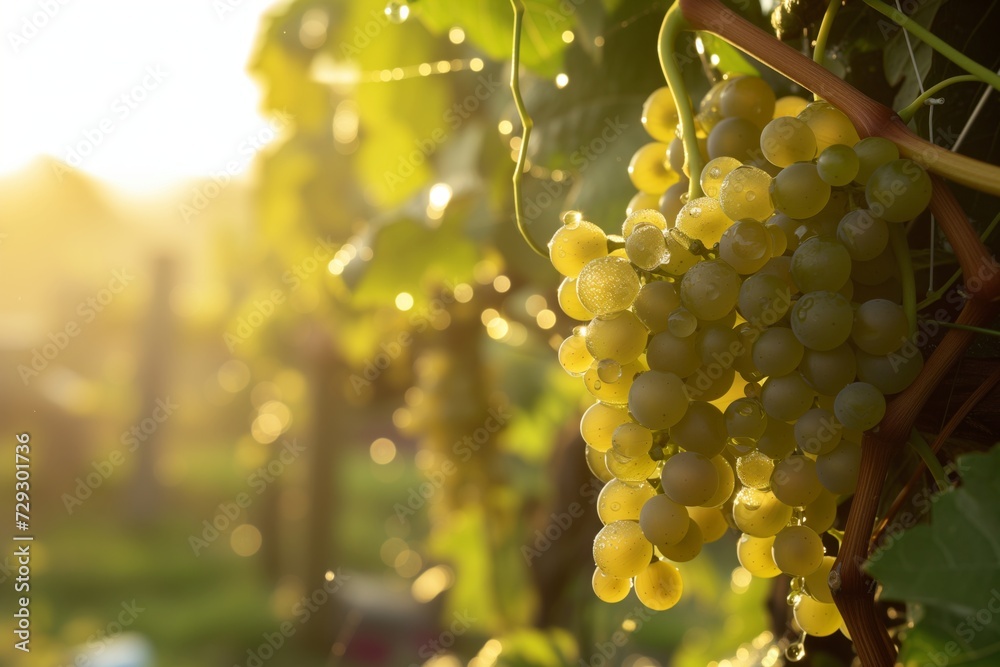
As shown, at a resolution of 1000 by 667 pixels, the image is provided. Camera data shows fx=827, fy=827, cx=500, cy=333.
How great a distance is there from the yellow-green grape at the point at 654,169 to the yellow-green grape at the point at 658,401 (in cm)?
14

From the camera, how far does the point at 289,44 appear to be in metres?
1.38

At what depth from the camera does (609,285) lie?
35 cm

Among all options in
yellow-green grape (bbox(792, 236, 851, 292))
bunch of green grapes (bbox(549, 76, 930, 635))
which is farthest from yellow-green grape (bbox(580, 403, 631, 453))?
yellow-green grape (bbox(792, 236, 851, 292))

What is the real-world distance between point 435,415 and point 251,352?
3.53 feet

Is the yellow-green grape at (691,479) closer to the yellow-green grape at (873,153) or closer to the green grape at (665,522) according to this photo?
the green grape at (665,522)

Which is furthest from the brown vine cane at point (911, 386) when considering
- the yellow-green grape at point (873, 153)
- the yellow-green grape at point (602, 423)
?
the yellow-green grape at point (602, 423)

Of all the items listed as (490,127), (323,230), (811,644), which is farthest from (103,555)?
(811,644)

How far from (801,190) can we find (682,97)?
0.26 ft

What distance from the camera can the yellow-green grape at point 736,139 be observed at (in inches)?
15.8

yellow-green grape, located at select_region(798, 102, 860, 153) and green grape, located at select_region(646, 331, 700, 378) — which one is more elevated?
yellow-green grape, located at select_region(798, 102, 860, 153)

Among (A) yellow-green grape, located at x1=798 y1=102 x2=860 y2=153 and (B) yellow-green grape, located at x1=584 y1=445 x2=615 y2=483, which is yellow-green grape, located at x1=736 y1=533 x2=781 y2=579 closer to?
(B) yellow-green grape, located at x1=584 y1=445 x2=615 y2=483

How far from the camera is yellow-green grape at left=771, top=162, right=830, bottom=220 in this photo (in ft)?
1.10

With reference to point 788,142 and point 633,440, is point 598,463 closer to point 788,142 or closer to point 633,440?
point 633,440

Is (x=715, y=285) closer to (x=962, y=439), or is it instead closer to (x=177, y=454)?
(x=962, y=439)
